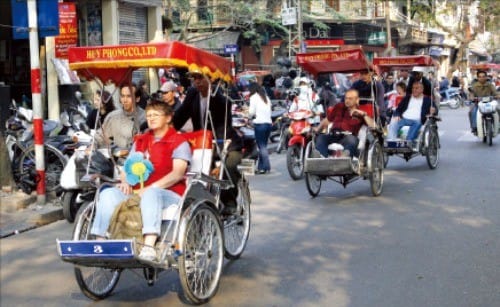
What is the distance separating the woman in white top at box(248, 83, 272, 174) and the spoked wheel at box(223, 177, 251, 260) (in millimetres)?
5899

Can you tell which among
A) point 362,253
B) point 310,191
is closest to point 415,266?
point 362,253

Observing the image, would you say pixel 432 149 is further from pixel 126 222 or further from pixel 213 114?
pixel 126 222

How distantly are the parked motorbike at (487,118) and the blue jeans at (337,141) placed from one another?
23.3 feet

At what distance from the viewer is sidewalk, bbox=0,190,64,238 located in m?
8.24

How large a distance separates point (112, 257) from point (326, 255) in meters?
2.60

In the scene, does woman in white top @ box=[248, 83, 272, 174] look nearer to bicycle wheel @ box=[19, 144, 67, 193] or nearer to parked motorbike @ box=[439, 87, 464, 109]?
bicycle wheel @ box=[19, 144, 67, 193]

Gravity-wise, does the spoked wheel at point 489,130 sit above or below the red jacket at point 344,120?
below

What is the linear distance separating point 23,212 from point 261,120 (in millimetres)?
5345

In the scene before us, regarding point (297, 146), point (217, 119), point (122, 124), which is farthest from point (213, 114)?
point (297, 146)

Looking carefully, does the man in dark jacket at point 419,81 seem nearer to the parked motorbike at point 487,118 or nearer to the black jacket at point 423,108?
the black jacket at point 423,108

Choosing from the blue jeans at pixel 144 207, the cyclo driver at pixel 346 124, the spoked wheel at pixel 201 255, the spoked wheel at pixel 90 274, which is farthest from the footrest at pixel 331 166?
the blue jeans at pixel 144 207

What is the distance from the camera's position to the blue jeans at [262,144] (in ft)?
42.6

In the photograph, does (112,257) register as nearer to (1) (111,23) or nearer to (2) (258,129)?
(2) (258,129)

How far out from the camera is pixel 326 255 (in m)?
6.90
